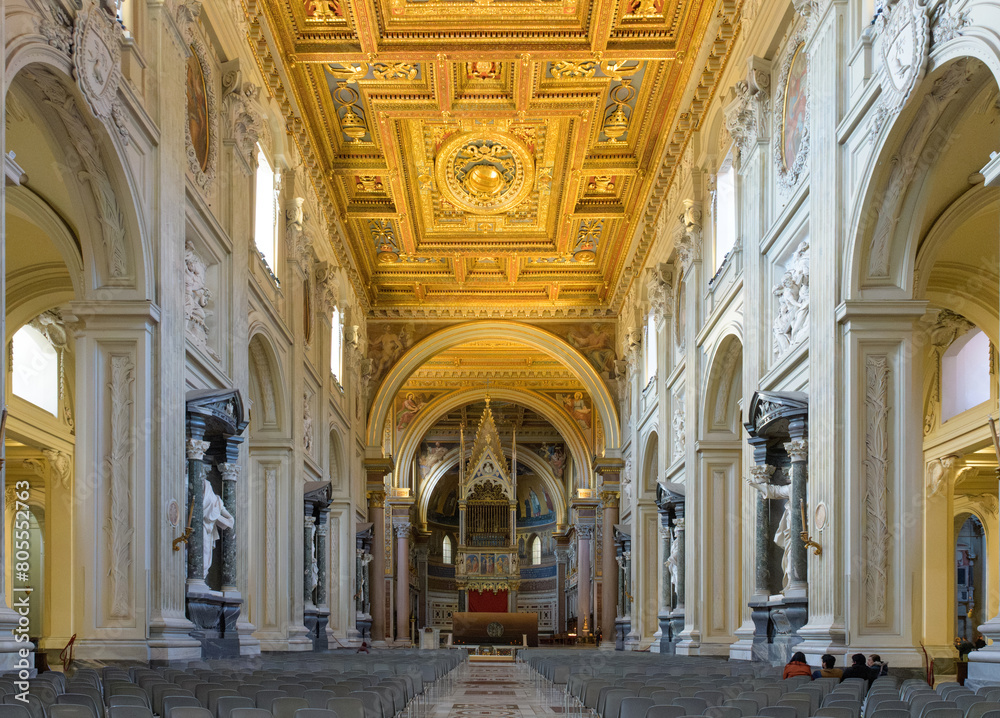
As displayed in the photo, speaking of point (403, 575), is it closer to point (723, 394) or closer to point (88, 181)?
point (723, 394)

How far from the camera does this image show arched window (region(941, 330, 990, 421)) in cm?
1942

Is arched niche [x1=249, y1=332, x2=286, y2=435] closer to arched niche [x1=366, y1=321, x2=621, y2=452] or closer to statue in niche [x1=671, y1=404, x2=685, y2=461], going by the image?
statue in niche [x1=671, y1=404, x2=685, y2=461]

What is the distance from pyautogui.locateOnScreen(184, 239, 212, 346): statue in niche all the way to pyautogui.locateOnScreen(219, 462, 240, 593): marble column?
6.25 ft

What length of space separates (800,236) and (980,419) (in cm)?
656

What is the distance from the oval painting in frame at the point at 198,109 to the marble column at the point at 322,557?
10938 millimetres

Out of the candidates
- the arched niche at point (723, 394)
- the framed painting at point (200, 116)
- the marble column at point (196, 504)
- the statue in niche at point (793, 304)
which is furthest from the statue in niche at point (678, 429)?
the framed painting at point (200, 116)

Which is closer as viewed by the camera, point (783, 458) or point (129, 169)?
point (129, 169)

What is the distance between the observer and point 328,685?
873 centimetres

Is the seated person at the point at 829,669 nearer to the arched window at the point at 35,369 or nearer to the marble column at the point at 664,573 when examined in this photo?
the marble column at the point at 664,573

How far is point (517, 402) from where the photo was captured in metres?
42.2

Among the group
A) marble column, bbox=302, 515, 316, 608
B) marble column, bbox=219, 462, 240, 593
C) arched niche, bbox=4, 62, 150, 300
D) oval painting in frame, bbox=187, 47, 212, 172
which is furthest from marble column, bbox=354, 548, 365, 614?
arched niche, bbox=4, 62, 150, 300

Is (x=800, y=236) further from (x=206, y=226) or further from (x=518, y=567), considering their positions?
(x=518, y=567)

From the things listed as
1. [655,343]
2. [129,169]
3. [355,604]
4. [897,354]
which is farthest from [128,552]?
[355,604]

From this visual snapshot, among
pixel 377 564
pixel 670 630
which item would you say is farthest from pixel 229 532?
pixel 377 564
